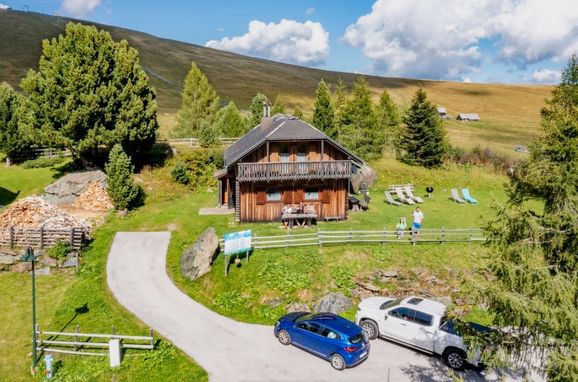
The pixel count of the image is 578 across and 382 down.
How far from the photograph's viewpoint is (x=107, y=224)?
100 ft

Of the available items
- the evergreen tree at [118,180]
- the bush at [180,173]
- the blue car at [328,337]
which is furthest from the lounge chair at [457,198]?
the evergreen tree at [118,180]

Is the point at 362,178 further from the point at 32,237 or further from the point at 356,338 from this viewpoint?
the point at 32,237

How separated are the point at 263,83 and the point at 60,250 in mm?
113996

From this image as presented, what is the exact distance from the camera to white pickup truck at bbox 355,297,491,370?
1719 cm

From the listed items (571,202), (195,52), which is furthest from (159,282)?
(195,52)

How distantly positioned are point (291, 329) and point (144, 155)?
99.7 feet

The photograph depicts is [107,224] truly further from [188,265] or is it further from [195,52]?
[195,52]

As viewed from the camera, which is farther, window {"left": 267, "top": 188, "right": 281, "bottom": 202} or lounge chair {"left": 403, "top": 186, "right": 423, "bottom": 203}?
lounge chair {"left": 403, "top": 186, "right": 423, "bottom": 203}

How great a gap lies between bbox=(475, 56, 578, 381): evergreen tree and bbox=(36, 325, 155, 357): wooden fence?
542 inches

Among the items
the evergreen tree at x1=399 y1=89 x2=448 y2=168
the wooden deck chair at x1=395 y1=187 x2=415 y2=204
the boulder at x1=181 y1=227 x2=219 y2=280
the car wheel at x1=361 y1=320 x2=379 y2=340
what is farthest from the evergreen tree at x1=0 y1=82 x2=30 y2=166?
the evergreen tree at x1=399 y1=89 x2=448 y2=168

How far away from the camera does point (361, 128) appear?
50.9 metres

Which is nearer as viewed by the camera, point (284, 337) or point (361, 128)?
point (284, 337)

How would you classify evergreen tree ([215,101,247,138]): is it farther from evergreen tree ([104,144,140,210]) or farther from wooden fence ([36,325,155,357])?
Answer: wooden fence ([36,325,155,357])

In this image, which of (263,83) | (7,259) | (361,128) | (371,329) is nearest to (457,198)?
(361,128)
